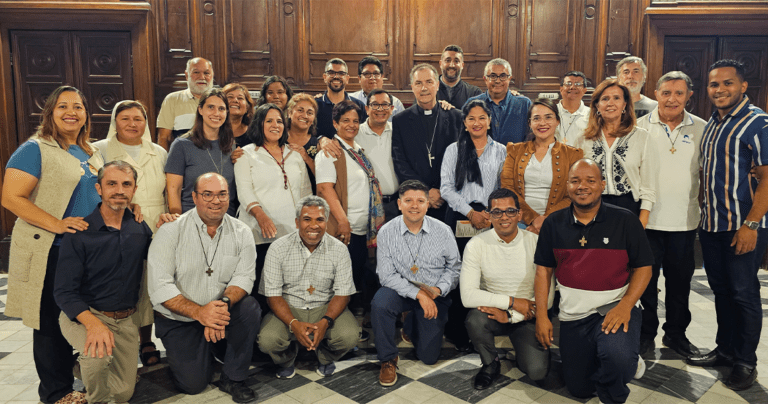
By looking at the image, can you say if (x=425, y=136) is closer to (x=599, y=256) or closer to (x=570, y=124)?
(x=570, y=124)

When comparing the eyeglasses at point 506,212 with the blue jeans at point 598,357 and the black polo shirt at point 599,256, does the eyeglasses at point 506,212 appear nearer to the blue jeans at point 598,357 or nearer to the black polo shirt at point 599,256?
the black polo shirt at point 599,256

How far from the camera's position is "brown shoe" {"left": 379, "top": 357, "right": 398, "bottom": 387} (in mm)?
2875

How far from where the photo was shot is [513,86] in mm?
5789

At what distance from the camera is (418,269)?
10.5 ft

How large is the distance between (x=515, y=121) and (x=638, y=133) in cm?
90

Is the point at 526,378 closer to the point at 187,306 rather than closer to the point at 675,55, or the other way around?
the point at 187,306

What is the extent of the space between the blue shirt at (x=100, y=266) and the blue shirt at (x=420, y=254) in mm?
1348

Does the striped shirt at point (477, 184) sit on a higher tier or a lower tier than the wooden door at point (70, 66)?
lower

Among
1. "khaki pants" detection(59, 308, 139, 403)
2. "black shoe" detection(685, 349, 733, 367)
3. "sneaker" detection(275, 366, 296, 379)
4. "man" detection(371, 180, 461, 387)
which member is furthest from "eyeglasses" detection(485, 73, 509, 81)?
"khaki pants" detection(59, 308, 139, 403)

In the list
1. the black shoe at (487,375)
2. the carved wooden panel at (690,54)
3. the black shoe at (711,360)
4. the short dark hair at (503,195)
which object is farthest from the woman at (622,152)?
the carved wooden panel at (690,54)

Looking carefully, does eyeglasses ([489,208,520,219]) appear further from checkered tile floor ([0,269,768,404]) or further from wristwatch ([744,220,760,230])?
wristwatch ([744,220,760,230])

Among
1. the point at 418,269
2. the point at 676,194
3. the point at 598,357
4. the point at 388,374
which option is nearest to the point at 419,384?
the point at 388,374

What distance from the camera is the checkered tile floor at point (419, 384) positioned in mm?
2719

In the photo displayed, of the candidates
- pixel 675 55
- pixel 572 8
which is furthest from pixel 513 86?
pixel 675 55
